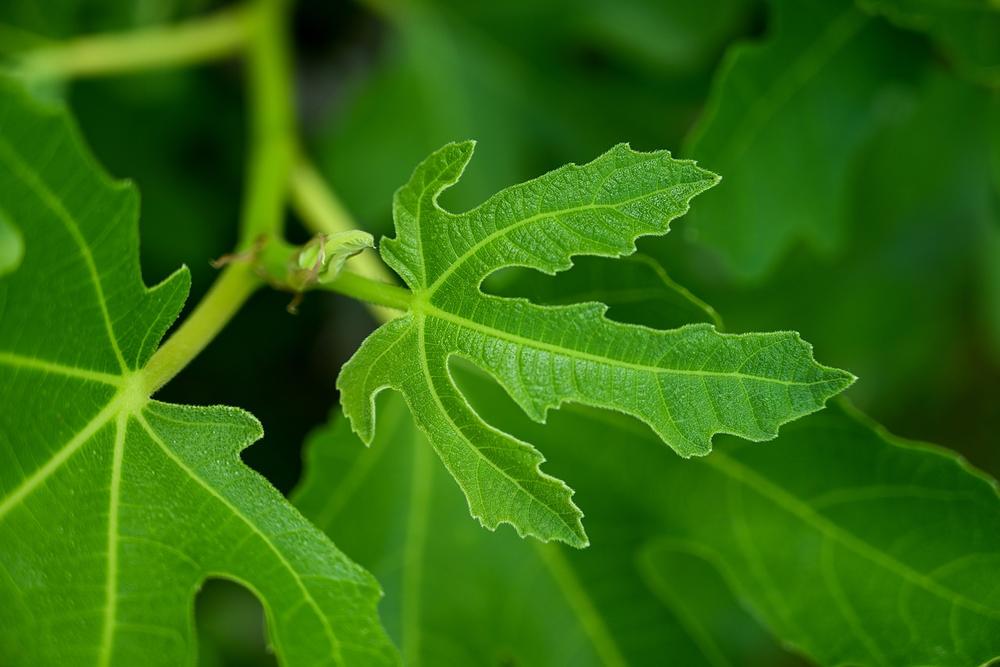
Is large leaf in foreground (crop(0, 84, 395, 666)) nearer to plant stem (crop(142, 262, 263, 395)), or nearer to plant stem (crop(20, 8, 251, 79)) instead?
plant stem (crop(142, 262, 263, 395))

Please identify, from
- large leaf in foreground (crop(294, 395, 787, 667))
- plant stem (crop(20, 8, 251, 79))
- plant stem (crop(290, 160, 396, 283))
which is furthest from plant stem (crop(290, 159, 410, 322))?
plant stem (crop(20, 8, 251, 79))

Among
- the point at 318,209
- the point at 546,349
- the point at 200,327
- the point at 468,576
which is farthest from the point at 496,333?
the point at 318,209

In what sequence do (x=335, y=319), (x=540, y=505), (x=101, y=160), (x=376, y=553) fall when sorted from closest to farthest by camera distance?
(x=540, y=505) < (x=376, y=553) < (x=101, y=160) < (x=335, y=319)

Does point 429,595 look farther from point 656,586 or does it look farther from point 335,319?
point 335,319

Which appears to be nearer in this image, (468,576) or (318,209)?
(468,576)

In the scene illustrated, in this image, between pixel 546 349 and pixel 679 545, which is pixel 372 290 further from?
pixel 679 545

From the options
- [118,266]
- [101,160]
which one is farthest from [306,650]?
[101,160]

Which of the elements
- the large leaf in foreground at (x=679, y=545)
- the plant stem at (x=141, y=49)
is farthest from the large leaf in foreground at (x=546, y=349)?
the plant stem at (x=141, y=49)
